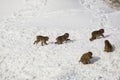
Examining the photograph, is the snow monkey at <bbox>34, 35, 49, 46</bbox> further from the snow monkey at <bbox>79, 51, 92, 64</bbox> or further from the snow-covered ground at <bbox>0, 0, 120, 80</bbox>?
the snow monkey at <bbox>79, 51, 92, 64</bbox>

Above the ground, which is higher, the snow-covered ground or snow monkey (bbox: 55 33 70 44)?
snow monkey (bbox: 55 33 70 44)

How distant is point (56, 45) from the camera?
16422 millimetres

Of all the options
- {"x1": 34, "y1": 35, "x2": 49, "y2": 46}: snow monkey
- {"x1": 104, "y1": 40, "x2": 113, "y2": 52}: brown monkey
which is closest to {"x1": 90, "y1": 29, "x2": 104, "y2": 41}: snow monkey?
{"x1": 104, "y1": 40, "x2": 113, "y2": 52}: brown monkey

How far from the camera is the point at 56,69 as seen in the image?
564 inches

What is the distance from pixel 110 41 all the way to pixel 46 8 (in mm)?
6754

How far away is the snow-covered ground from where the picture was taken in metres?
14.2

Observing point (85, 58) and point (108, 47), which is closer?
point (85, 58)

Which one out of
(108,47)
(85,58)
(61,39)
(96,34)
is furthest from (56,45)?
(108,47)

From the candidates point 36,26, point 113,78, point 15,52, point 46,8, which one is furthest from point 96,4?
point 113,78

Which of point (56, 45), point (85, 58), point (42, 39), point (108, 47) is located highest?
point (108, 47)

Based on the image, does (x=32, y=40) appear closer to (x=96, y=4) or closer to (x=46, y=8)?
(x=46, y=8)

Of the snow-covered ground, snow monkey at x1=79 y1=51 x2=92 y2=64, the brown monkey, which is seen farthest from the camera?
the brown monkey

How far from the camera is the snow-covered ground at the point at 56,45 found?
14.2 meters

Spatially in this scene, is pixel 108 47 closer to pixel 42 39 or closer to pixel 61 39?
pixel 61 39
